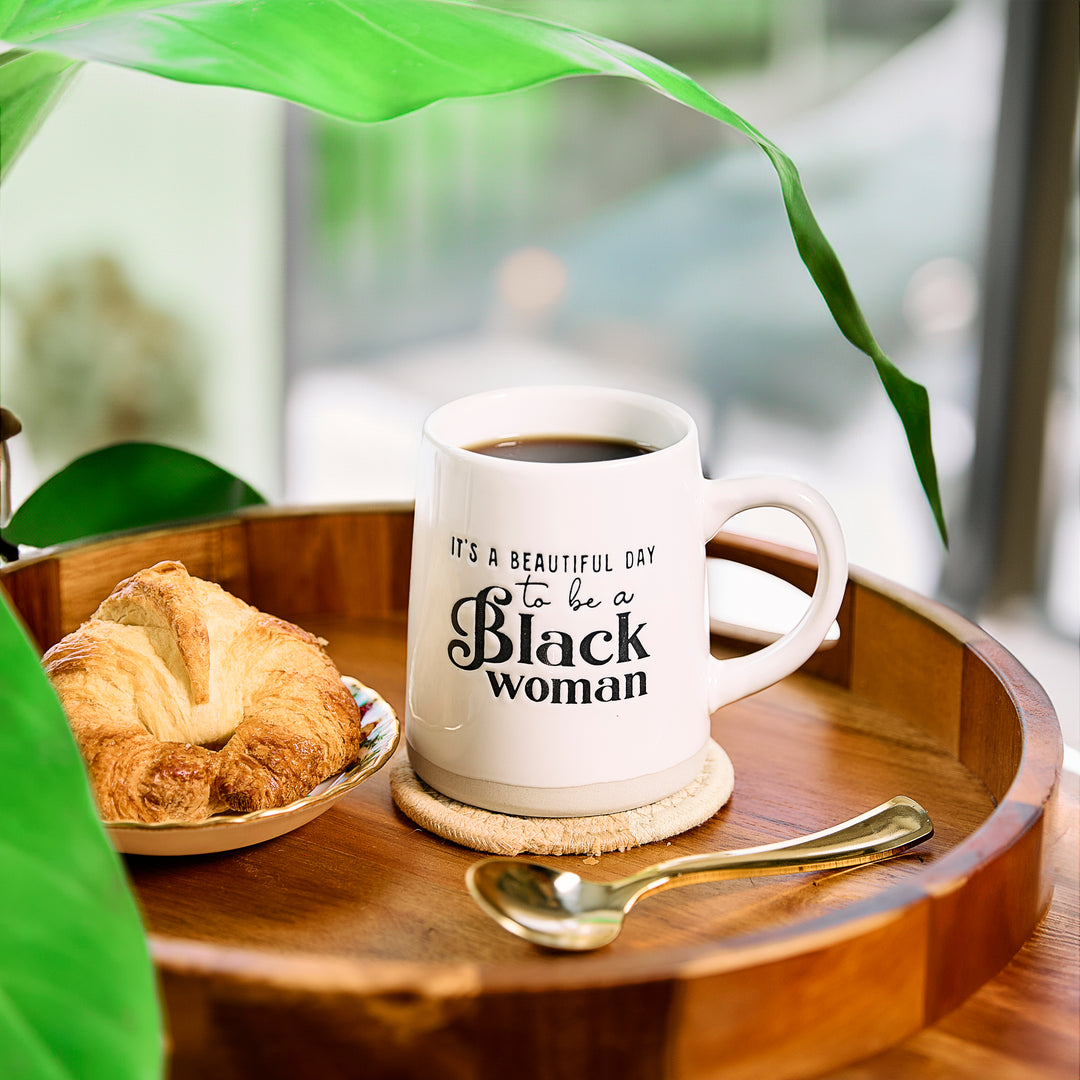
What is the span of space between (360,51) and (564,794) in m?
0.28

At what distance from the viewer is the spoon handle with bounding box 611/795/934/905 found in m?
0.44

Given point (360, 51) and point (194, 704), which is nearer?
point (360, 51)

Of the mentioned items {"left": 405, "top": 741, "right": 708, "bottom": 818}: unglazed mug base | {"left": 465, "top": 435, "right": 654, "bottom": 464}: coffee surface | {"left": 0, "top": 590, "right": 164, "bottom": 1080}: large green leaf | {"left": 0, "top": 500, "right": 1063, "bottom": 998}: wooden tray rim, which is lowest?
{"left": 405, "top": 741, "right": 708, "bottom": 818}: unglazed mug base

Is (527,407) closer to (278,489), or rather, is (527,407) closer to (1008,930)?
(1008,930)

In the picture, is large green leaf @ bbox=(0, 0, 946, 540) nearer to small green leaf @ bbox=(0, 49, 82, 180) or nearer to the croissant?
small green leaf @ bbox=(0, 49, 82, 180)

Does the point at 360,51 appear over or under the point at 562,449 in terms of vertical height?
over

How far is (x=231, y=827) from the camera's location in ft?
1.49

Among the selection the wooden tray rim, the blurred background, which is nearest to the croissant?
the wooden tray rim

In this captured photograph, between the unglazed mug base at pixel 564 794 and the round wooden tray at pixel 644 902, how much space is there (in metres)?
0.02

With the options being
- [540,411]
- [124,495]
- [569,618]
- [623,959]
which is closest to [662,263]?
[124,495]

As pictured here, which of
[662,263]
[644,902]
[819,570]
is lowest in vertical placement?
[644,902]

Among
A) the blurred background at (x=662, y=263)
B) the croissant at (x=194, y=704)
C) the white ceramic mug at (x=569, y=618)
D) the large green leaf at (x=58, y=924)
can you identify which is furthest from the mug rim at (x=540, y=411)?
the blurred background at (x=662, y=263)

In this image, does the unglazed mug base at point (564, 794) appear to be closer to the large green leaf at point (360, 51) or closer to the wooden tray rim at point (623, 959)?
the wooden tray rim at point (623, 959)

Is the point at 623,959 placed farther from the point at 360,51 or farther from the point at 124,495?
the point at 124,495
